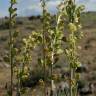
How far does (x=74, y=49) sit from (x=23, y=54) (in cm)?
85

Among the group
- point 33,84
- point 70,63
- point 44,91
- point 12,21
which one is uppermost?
point 12,21

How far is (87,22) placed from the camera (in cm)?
6756

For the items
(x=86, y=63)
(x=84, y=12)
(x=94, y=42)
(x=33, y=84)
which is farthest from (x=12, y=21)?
(x=94, y=42)

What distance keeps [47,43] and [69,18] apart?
45 centimetres

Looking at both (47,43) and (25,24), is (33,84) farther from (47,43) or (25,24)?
(25,24)

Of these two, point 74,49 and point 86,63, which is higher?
point 74,49

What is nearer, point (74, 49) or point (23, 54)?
point (74, 49)

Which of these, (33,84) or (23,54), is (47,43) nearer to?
(23,54)

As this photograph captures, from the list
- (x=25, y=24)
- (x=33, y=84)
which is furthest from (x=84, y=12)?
(x=25, y=24)

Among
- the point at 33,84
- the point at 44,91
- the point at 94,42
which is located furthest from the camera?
the point at 94,42

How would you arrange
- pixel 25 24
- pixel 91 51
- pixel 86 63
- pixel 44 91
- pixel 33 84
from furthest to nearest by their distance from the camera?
pixel 25 24 < pixel 91 51 < pixel 86 63 < pixel 33 84 < pixel 44 91

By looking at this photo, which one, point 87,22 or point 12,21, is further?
point 87,22

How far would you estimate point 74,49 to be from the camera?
6.78 metres

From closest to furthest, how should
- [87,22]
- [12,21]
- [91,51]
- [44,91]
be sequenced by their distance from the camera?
[12,21]
[44,91]
[91,51]
[87,22]
